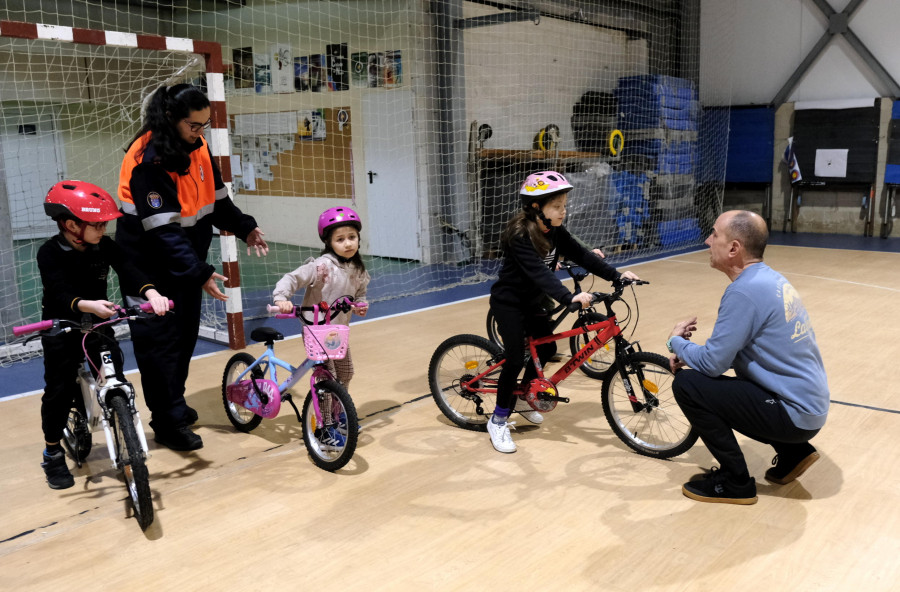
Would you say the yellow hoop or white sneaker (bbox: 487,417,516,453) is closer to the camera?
white sneaker (bbox: 487,417,516,453)

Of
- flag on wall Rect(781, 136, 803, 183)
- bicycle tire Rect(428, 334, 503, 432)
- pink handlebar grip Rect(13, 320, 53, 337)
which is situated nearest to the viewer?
pink handlebar grip Rect(13, 320, 53, 337)

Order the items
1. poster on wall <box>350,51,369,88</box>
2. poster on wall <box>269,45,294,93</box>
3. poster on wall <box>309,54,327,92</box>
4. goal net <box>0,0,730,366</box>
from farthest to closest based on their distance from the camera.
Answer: poster on wall <box>269,45,294,93</box> → poster on wall <box>309,54,327,92</box> → poster on wall <box>350,51,369,88</box> → goal net <box>0,0,730,366</box>

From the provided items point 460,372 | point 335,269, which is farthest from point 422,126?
point 335,269

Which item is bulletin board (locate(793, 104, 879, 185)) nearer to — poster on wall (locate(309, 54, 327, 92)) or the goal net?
the goal net

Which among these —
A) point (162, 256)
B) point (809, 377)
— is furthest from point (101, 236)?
point (809, 377)

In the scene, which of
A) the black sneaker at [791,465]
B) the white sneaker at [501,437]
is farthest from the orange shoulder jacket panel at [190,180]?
the black sneaker at [791,465]

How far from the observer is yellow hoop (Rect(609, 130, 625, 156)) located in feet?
32.6

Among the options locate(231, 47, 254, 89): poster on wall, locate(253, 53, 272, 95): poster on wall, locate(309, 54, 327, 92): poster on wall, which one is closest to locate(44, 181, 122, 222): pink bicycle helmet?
locate(309, 54, 327, 92): poster on wall

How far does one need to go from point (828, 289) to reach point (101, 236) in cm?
610

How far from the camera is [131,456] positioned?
2.62 meters

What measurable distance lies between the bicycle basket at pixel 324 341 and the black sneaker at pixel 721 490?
1.45 m

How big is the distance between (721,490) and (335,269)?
1.76 metres

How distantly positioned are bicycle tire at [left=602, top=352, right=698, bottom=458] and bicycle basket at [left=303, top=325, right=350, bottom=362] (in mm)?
Result: 1131

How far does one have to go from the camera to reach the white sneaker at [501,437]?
335 cm
